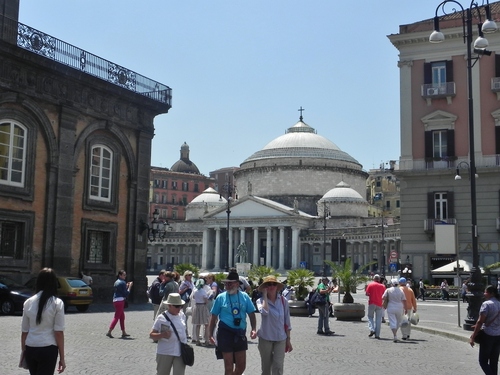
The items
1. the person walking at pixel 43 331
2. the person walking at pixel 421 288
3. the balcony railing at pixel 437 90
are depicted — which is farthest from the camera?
the person walking at pixel 421 288

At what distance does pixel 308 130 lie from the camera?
425ft

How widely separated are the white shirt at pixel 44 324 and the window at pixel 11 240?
1892cm

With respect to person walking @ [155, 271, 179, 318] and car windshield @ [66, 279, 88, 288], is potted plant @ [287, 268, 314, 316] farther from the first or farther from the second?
person walking @ [155, 271, 179, 318]

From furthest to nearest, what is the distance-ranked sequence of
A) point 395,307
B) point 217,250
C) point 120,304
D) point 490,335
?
point 217,250, point 395,307, point 120,304, point 490,335

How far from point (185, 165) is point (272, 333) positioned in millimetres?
148460

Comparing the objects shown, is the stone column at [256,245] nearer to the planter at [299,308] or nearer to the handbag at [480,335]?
the planter at [299,308]

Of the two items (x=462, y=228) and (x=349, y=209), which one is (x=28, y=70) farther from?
(x=349, y=209)

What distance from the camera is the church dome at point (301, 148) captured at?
392 feet

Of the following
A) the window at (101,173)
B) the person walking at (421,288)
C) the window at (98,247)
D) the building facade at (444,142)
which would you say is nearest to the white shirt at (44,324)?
the window at (98,247)

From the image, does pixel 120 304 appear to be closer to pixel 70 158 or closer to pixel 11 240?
pixel 11 240

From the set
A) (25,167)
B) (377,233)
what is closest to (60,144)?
(25,167)

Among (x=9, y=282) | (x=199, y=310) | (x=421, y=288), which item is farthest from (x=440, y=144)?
(x=199, y=310)

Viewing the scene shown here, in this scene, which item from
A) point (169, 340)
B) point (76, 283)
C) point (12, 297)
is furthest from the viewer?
point (76, 283)

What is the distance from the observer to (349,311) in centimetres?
2584
